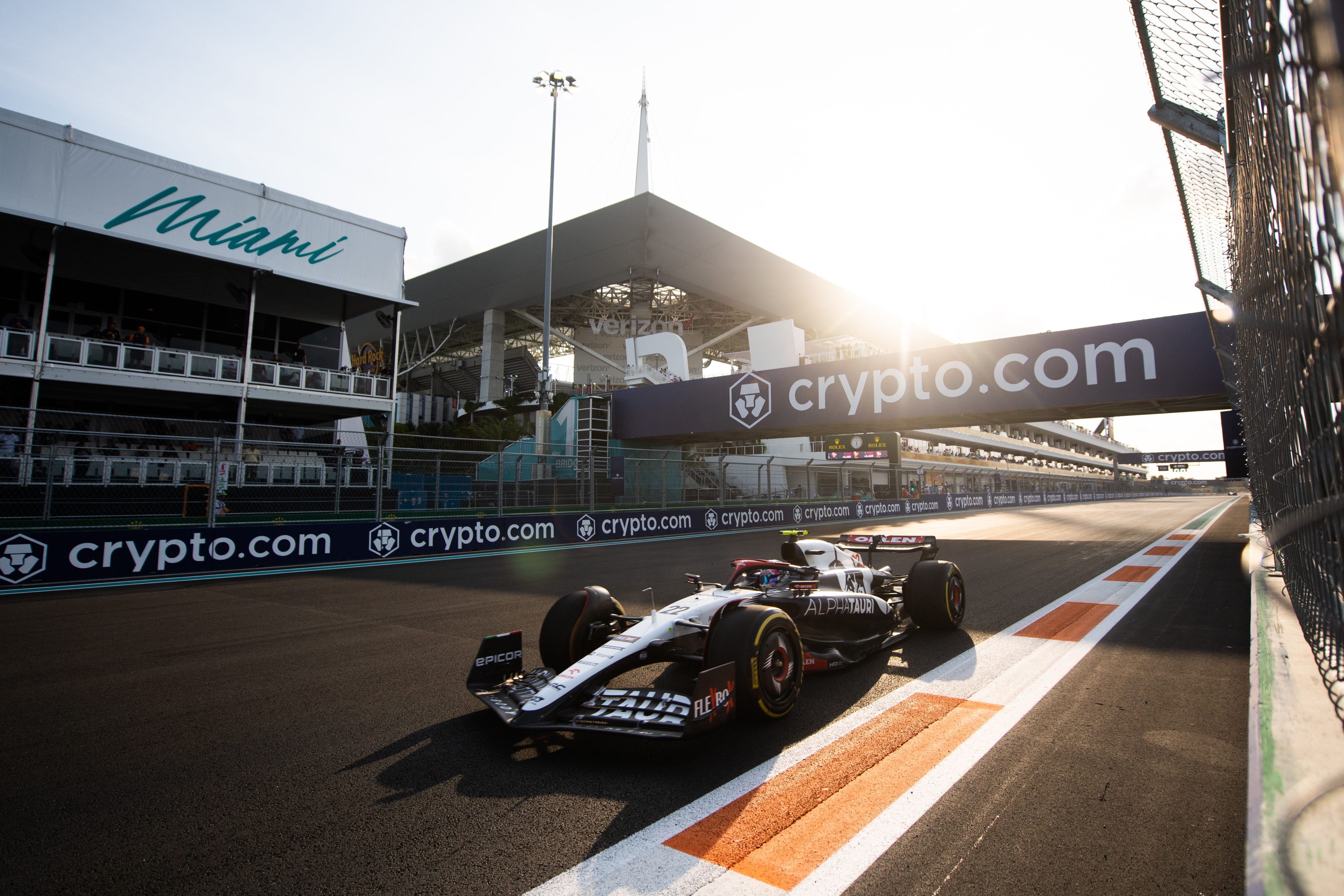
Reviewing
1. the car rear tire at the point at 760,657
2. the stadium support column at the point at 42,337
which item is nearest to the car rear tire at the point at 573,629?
the car rear tire at the point at 760,657

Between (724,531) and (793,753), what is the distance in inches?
611

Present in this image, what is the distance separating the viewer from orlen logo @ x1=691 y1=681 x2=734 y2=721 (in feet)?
8.89

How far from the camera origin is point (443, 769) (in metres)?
2.78

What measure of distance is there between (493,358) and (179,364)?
86.2 ft

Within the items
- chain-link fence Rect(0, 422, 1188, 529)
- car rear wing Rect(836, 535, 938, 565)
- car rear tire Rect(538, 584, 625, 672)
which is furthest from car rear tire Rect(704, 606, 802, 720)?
chain-link fence Rect(0, 422, 1188, 529)

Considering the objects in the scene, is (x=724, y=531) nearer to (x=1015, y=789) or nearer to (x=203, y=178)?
(x=1015, y=789)

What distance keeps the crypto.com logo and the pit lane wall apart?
4.98 m

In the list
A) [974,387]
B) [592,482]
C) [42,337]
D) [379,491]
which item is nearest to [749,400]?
Result: [974,387]

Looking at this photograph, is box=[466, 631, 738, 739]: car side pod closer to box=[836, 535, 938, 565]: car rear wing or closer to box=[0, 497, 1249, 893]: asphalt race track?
box=[0, 497, 1249, 893]: asphalt race track

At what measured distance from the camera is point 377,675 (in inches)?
166

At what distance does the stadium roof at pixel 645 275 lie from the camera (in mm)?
33531

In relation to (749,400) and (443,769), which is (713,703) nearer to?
(443,769)

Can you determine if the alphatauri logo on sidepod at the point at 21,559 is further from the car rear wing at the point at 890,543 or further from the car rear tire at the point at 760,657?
the car rear wing at the point at 890,543

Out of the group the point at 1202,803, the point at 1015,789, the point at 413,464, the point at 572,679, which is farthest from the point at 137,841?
the point at 413,464
